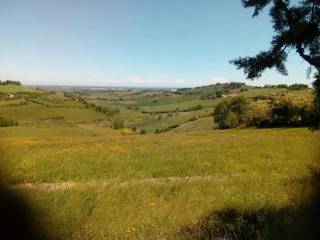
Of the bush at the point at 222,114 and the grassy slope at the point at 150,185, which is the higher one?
the grassy slope at the point at 150,185

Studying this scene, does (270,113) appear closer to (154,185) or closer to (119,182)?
(119,182)

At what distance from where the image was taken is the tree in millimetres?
8734

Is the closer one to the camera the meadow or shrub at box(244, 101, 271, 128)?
the meadow

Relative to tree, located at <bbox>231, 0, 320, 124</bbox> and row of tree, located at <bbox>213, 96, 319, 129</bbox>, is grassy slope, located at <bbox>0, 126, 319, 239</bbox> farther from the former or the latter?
row of tree, located at <bbox>213, 96, 319, 129</bbox>

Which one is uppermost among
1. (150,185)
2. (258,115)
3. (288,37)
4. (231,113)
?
(288,37)

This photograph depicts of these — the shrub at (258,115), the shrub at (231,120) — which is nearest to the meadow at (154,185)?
the shrub at (258,115)

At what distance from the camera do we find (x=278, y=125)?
60406 millimetres

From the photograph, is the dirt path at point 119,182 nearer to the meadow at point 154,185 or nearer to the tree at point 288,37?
the meadow at point 154,185

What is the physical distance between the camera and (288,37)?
8906 millimetres

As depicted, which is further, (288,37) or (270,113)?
(270,113)

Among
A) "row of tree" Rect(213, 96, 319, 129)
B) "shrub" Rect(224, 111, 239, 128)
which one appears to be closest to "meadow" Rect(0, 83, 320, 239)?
"row of tree" Rect(213, 96, 319, 129)

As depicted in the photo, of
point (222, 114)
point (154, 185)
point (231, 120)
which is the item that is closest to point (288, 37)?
point (154, 185)

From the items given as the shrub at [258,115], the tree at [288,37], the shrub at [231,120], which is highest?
the tree at [288,37]

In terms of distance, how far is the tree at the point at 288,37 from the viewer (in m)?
8.73
